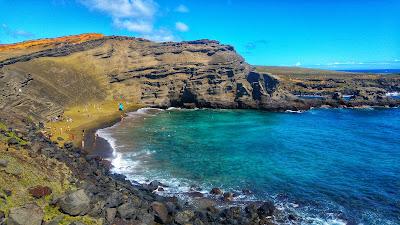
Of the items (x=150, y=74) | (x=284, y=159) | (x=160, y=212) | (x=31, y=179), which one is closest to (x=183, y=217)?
(x=160, y=212)

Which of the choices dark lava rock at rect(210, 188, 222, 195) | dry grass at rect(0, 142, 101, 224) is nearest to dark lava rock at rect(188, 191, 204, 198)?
dark lava rock at rect(210, 188, 222, 195)

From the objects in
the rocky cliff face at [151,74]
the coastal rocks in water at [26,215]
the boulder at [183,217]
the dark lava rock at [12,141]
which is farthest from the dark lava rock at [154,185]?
the rocky cliff face at [151,74]

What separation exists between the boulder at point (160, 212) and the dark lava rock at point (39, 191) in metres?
8.19

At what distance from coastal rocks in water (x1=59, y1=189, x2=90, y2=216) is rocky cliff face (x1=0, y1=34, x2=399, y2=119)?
64.3m

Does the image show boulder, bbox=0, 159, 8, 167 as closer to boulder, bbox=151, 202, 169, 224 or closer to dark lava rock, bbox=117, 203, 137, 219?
dark lava rock, bbox=117, 203, 137, 219

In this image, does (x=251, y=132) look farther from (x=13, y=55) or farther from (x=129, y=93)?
(x=13, y=55)

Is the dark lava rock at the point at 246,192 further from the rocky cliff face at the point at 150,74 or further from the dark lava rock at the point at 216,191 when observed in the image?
the rocky cliff face at the point at 150,74

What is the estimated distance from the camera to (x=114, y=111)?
287 feet

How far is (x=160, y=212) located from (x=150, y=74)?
79880 millimetres

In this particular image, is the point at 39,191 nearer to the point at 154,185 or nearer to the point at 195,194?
the point at 154,185

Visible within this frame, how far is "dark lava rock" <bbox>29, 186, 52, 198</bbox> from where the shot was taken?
25.3 metres

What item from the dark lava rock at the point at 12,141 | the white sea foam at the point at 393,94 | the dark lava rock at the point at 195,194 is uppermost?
the dark lava rock at the point at 12,141

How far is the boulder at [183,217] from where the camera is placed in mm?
28859

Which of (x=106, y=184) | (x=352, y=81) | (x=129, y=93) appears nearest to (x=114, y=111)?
(x=129, y=93)
